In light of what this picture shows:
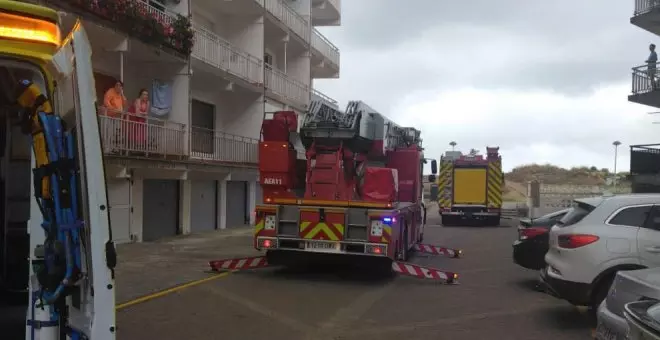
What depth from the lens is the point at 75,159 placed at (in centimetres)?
316

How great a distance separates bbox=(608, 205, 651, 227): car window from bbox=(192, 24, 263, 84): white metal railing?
15133mm

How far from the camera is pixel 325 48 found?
3625 centimetres

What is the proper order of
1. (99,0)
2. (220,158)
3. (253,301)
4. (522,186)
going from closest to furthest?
(253,301), (99,0), (220,158), (522,186)

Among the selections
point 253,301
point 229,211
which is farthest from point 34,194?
point 229,211

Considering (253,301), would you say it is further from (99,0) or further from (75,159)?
(99,0)

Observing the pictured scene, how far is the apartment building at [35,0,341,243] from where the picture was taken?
16.0 metres

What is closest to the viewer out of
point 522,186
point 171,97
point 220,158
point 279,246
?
point 279,246

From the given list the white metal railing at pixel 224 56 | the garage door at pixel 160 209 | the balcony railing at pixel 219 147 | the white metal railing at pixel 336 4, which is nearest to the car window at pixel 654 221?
the garage door at pixel 160 209

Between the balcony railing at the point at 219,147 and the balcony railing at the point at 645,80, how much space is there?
15814 mm

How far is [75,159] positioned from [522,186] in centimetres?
5837

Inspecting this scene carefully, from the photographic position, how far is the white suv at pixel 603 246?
7.16 meters

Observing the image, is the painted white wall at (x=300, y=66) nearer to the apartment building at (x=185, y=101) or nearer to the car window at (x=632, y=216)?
the apartment building at (x=185, y=101)

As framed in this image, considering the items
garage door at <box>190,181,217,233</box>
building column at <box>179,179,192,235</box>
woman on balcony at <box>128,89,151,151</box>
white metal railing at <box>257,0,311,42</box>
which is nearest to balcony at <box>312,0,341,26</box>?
white metal railing at <box>257,0,311,42</box>

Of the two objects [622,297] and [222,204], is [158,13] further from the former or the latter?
[622,297]
